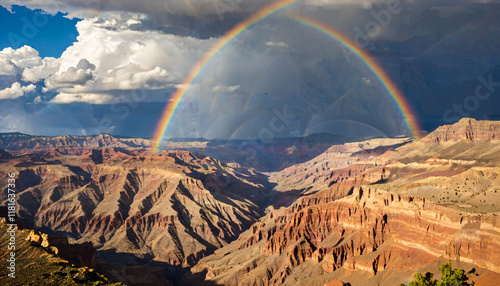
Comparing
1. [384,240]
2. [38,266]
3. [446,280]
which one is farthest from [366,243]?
[38,266]

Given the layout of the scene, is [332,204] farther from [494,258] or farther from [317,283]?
[494,258]

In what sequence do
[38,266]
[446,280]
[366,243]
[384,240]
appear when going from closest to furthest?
1. [446,280]
2. [38,266]
3. [384,240]
4. [366,243]

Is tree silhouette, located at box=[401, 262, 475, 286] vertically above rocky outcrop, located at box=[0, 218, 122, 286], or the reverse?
rocky outcrop, located at box=[0, 218, 122, 286]

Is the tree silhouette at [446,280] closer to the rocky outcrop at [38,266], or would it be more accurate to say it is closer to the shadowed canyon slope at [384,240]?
the shadowed canyon slope at [384,240]

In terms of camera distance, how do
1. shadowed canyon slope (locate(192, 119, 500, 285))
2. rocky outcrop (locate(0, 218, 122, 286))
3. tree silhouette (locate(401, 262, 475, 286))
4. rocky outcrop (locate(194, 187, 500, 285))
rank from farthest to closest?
1. rocky outcrop (locate(194, 187, 500, 285))
2. shadowed canyon slope (locate(192, 119, 500, 285))
3. tree silhouette (locate(401, 262, 475, 286))
4. rocky outcrop (locate(0, 218, 122, 286))

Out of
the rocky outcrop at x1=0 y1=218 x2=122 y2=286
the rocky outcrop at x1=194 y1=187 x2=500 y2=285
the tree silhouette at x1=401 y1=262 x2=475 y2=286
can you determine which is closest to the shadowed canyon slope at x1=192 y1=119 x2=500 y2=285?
the rocky outcrop at x1=194 y1=187 x2=500 y2=285

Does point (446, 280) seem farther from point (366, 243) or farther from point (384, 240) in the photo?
point (366, 243)

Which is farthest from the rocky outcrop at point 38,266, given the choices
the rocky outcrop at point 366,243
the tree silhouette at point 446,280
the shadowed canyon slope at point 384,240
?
the rocky outcrop at point 366,243

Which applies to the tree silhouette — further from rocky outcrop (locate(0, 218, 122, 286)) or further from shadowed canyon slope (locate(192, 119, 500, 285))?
rocky outcrop (locate(0, 218, 122, 286))

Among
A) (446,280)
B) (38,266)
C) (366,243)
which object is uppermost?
(366,243)

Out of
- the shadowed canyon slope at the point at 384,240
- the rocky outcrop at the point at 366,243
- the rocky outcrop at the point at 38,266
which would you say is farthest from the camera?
the rocky outcrop at the point at 366,243

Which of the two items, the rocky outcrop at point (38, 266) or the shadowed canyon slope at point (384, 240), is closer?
the rocky outcrop at point (38, 266)

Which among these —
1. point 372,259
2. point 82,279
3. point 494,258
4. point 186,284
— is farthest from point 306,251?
point 82,279
